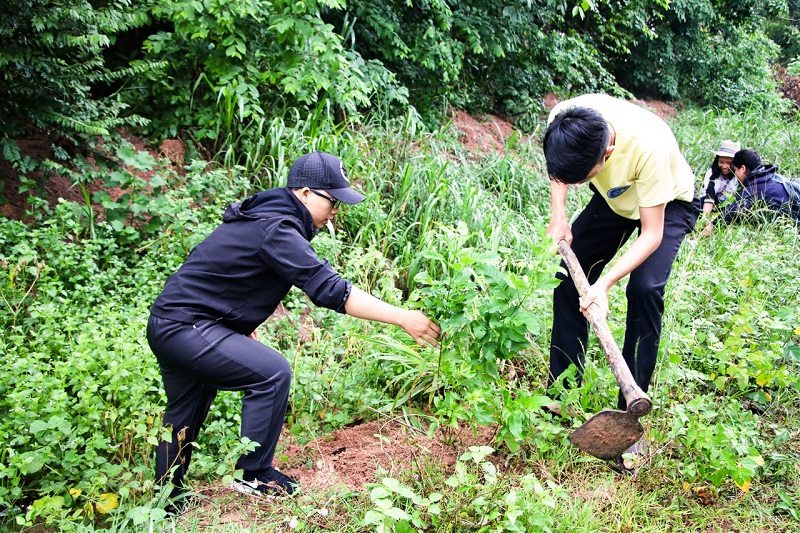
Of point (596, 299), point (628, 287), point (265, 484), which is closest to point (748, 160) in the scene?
point (628, 287)

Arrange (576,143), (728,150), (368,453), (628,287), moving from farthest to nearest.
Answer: (728,150)
(368,453)
(628,287)
(576,143)

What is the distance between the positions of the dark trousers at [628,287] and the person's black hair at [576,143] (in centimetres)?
65

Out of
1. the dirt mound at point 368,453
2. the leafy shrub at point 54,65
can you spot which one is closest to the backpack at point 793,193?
the dirt mound at point 368,453

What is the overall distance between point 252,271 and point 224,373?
0.44m

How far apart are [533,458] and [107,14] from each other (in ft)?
13.2

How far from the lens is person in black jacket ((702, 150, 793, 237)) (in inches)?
245

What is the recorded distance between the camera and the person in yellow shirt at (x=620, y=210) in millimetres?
2658

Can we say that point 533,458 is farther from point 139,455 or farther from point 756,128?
point 756,128

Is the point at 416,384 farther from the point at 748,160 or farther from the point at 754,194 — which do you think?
the point at 748,160

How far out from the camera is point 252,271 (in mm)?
2664

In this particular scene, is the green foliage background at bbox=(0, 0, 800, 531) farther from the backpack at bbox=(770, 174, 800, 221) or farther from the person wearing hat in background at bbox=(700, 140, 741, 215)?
A: the person wearing hat in background at bbox=(700, 140, 741, 215)

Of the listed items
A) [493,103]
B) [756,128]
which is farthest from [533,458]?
[756,128]

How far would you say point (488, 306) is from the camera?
2.59 meters

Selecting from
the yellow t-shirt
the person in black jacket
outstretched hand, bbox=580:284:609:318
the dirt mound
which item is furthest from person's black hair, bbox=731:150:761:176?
the dirt mound
